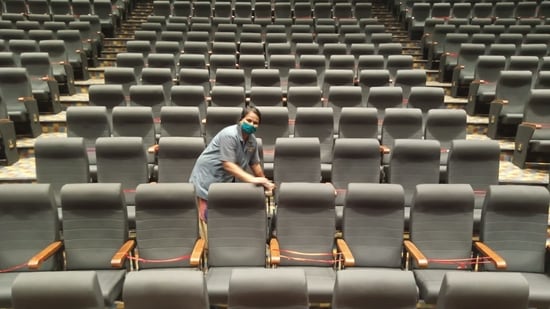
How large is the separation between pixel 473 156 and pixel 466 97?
0.92m

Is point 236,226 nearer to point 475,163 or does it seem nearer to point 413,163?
point 413,163

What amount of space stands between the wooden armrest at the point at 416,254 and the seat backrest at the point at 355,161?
11.6 inches

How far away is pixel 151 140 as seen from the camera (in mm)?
1501

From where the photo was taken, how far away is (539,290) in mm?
939

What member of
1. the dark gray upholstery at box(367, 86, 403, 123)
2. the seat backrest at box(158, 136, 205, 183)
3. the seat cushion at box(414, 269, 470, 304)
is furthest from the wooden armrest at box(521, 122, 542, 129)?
the seat backrest at box(158, 136, 205, 183)

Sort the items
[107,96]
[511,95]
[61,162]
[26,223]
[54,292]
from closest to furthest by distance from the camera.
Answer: [54,292]
[26,223]
[61,162]
[107,96]
[511,95]

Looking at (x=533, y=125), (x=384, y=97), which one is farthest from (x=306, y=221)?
(x=533, y=125)

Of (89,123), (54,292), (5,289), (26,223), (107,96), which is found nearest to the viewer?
(54,292)

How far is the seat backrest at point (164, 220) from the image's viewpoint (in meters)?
A: 1.01

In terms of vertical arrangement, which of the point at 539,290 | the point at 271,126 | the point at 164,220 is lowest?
the point at 539,290

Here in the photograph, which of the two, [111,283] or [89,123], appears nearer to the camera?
[111,283]

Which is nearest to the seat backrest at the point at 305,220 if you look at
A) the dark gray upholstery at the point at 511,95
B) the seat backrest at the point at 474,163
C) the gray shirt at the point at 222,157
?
the gray shirt at the point at 222,157

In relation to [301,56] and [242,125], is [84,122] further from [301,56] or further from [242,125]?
[301,56]

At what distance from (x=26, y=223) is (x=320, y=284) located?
656mm
